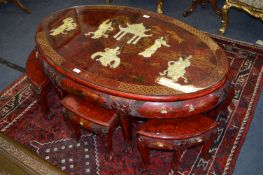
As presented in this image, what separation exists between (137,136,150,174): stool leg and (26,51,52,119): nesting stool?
1.08 m

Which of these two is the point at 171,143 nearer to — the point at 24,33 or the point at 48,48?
the point at 48,48

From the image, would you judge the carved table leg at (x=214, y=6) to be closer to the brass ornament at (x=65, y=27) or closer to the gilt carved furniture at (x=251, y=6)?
the gilt carved furniture at (x=251, y=6)

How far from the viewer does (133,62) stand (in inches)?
116

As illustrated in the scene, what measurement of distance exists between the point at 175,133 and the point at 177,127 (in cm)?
7

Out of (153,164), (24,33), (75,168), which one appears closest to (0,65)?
(24,33)

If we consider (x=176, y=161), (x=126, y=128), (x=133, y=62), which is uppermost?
(x=133, y=62)

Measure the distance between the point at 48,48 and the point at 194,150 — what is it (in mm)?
1602

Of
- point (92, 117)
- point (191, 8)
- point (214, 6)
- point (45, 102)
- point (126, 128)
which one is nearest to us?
point (92, 117)

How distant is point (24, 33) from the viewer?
4.62 meters

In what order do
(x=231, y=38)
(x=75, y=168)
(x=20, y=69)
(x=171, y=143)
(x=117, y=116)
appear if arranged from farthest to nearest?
1. (x=231, y=38)
2. (x=20, y=69)
3. (x=75, y=168)
4. (x=117, y=116)
5. (x=171, y=143)

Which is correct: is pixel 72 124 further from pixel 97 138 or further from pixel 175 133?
pixel 175 133

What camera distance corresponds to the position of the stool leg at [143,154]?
8.76ft

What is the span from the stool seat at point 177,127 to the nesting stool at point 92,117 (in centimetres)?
27

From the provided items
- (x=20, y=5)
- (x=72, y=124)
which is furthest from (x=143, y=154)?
(x=20, y=5)
